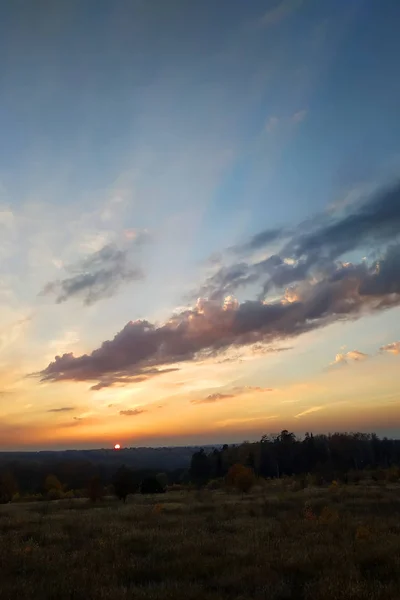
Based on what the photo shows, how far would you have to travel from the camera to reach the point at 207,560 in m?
13.4

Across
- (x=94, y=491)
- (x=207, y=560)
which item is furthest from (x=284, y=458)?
(x=207, y=560)

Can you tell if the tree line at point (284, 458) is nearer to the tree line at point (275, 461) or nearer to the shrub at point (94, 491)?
the tree line at point (275, 461)

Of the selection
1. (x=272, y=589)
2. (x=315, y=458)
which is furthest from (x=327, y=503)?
(x=315, y=458)

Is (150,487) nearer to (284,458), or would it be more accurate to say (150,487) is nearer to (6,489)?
(6,489)

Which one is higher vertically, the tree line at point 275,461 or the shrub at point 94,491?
the shrub at point 94,491

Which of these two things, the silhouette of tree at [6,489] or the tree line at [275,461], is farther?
the tree line at [275,461]

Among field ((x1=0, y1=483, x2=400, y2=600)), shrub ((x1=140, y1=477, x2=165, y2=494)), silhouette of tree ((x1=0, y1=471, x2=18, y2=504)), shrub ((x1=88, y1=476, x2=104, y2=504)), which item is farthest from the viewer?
silhouette of tree ((x1=0, y1=471, x2=18, y2=504))

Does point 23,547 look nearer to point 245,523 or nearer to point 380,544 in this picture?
point 245,523

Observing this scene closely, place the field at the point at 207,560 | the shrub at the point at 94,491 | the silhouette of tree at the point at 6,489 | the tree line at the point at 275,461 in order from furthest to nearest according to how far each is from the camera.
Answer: the tree line at the point at 275,461
the silhouette of tree at the point at 6,489
the shrub at the point at 94,491
the field at the point at 207,560

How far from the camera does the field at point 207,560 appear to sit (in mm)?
10297

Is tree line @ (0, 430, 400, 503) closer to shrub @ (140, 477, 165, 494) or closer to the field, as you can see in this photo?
shrub @ (140, 477, 165, 494)

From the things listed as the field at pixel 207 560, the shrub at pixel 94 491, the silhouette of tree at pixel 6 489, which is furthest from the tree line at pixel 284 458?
the field at pixel 207 560

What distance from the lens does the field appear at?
33.8 feet

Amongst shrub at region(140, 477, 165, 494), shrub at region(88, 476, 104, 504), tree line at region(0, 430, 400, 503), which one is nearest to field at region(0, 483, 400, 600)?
shrub at region(88, 476, 104, 504)
